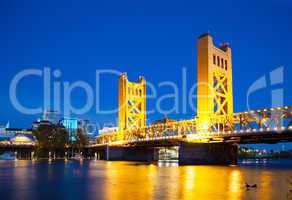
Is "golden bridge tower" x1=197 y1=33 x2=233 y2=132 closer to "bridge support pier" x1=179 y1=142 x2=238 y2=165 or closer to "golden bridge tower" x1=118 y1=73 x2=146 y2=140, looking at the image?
"bridge support pier" x1=179 y1=142 x2=238 y2=165

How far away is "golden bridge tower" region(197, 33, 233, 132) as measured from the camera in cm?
7050

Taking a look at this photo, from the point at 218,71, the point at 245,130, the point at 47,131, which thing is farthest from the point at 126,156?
the point at 245,130

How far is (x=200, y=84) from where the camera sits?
75.5 metres

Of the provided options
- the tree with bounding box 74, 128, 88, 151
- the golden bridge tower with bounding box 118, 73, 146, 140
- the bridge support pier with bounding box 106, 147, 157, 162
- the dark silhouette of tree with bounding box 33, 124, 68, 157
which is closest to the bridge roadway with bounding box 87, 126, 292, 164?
the bridge support pier with bounding box 106, 147, 157, 162

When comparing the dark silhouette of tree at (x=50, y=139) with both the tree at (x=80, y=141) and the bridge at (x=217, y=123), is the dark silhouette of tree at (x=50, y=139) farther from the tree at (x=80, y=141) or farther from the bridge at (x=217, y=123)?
the bridge at (x=217, y=123)

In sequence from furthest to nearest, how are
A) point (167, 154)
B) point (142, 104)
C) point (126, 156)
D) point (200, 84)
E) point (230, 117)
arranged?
point (167, 154), point (142, 104), point (126, 156), point (200, 84), point (230, 117)

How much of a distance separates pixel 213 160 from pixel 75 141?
88.7m

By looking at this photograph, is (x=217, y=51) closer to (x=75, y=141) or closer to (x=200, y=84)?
(x=200, y=84)

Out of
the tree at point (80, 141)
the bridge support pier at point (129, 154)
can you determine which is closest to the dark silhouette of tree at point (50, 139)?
the tree at point (80, 141)

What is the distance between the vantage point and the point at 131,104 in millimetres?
130625

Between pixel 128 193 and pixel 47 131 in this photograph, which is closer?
pixel 128 193

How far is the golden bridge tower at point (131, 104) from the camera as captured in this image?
126 meters

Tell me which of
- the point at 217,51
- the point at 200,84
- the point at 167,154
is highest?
the point at 217,51

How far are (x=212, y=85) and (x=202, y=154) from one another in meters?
12.6
